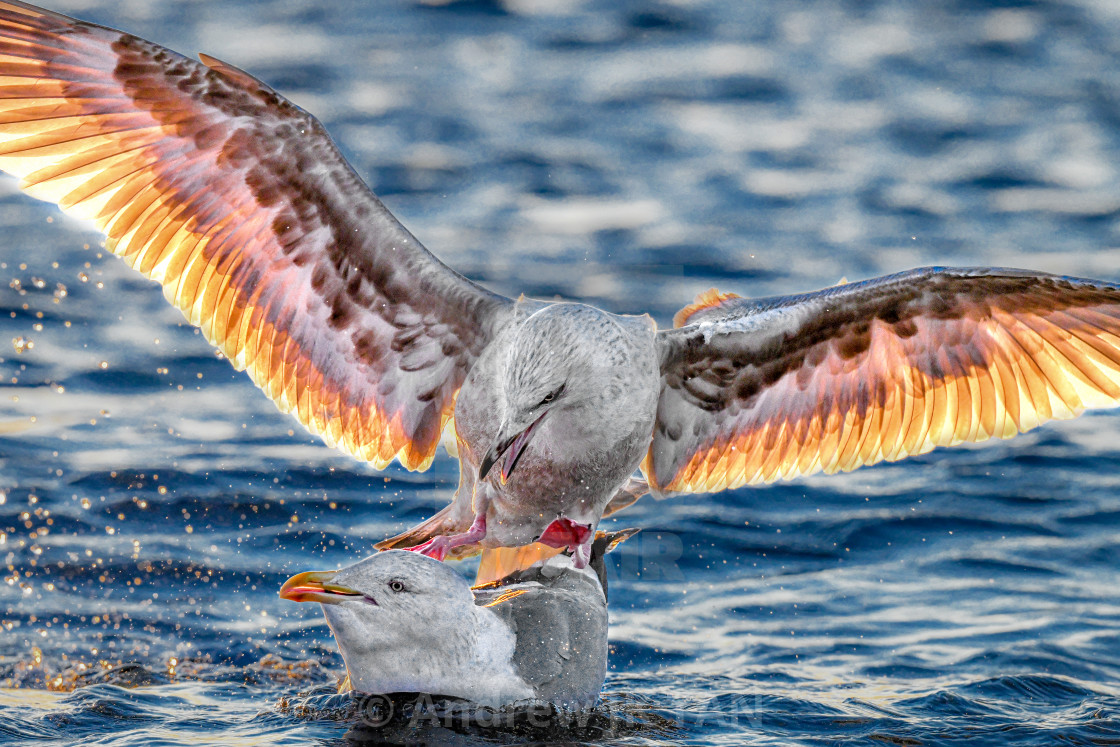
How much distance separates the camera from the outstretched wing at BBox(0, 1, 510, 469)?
19.1 feet

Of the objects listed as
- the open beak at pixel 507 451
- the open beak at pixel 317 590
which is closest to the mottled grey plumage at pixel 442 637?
the open beak at pixel 317 590

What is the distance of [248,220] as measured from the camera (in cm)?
610

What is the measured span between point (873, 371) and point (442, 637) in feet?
8.90

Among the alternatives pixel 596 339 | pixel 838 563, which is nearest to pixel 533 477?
pixel 596 339

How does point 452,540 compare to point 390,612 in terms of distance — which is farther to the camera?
point 452,540

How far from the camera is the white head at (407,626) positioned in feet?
16.3

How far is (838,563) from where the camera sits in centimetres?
777

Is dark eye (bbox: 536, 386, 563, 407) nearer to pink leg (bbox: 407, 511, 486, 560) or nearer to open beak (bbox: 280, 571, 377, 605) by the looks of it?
pink leg (bbox: 407, 511, 486, 560)

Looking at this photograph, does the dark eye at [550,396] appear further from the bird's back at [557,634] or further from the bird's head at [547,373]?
the bird's back at [557,634]

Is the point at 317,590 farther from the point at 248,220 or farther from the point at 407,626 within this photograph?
the point at 248,220

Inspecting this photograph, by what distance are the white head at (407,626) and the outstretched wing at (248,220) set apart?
1.51 meters

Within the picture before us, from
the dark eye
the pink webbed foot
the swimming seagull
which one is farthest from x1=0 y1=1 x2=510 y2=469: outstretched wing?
the swimming seagull

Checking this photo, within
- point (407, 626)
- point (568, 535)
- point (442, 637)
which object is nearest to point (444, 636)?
point (442, 637)

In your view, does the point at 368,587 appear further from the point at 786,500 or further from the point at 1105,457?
the point at 1105,457
